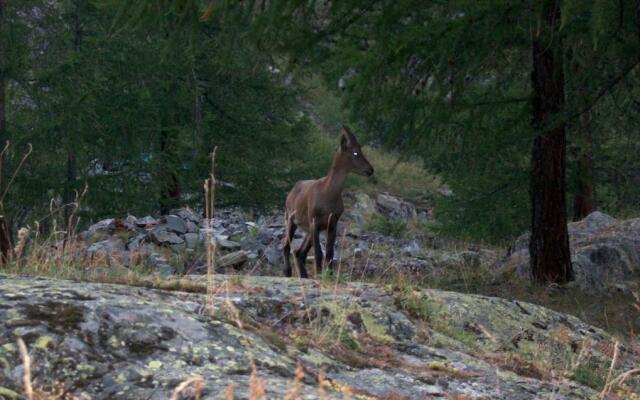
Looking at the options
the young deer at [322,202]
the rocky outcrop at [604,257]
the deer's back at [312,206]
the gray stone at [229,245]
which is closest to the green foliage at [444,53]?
the young deer at [322,202]

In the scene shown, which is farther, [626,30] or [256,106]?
[256,106]

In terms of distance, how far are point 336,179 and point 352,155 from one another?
0.58 meters

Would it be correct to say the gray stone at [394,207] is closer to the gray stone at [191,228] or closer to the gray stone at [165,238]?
the gray stone at [191,228]

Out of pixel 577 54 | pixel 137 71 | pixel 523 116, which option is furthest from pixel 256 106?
pixel 577 54

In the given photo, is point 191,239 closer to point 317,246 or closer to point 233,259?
point 233,259

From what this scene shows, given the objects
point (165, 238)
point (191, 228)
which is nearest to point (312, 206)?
point (165, 238)

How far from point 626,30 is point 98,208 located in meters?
14.0

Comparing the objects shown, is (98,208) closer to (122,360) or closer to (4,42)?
(4,42)

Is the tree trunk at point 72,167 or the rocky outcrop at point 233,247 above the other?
the tree trunk at point 72,167

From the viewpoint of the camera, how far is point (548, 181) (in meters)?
12.9

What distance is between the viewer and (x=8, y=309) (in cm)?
390

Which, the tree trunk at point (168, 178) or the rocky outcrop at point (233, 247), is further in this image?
the tree trunk at point (168, 178)

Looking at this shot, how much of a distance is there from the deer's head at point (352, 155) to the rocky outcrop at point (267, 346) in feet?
22.1

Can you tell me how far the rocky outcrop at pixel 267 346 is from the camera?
11.7ft
